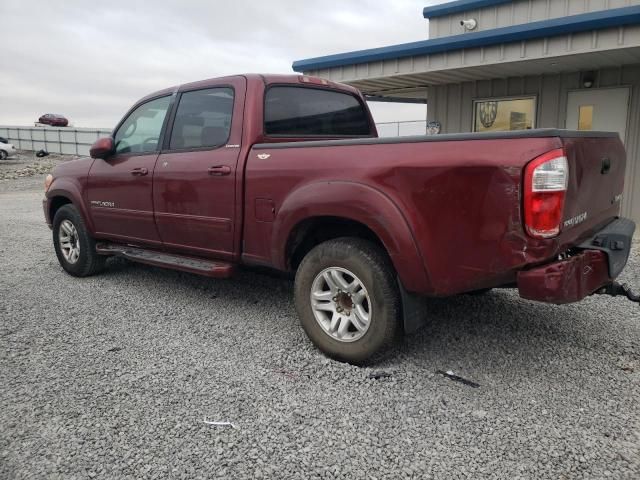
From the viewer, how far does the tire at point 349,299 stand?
10.4ft

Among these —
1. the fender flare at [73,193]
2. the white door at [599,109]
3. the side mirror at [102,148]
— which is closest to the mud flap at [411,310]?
the side mirror at [102,148]

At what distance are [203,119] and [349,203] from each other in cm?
190

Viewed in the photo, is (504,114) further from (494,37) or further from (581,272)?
(581,272)

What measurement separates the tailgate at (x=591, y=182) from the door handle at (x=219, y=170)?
2.37 m

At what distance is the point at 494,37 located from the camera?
780 cm

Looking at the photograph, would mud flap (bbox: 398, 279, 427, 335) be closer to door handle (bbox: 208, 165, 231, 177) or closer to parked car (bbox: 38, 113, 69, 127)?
door handle (bbox: 208, 165, 231, 177)

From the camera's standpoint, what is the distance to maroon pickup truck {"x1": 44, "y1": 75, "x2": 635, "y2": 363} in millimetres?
2662

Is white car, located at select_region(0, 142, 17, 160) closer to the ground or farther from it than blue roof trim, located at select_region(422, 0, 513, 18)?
closer to the ground

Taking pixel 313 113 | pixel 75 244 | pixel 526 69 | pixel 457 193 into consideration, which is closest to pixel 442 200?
pixel 457 193

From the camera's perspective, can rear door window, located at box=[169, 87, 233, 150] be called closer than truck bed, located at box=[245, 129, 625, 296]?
No

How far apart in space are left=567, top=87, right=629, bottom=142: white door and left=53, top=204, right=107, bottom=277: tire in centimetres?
774

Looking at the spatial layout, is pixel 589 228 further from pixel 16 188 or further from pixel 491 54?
pixel 16 188

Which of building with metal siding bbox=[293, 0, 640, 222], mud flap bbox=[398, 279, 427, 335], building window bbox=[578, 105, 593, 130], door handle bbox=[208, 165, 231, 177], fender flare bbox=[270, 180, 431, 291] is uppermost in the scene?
building with metal siding bbox=[293, 0, 640, 222]

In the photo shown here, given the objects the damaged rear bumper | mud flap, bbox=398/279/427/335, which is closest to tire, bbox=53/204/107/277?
mud flap, bbox=398/279/427/335
